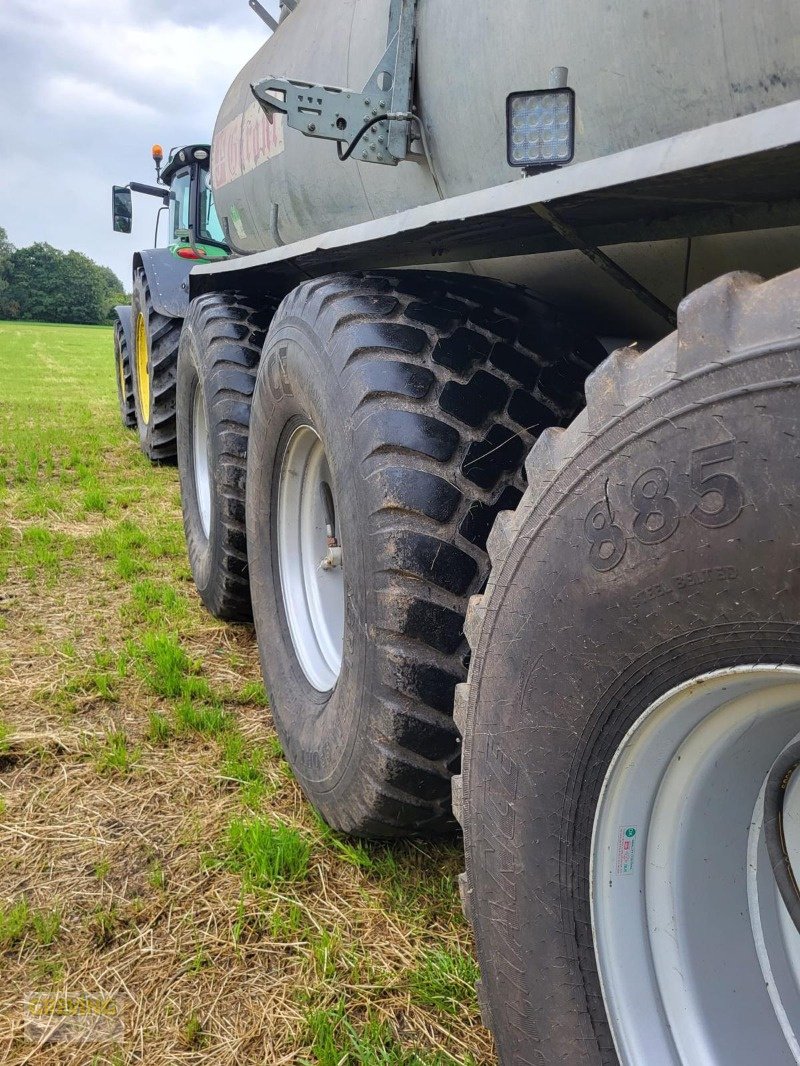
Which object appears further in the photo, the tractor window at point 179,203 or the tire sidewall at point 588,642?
the tractor window at point 179,203

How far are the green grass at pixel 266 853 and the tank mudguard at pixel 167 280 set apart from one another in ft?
13.7

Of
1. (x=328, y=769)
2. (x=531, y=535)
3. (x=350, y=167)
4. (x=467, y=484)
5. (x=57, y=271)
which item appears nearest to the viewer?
(x=531, y=535)

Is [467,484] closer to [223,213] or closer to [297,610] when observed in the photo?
[297,610]

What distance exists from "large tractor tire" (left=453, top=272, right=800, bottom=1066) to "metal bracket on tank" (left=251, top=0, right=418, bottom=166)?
94 centimetres

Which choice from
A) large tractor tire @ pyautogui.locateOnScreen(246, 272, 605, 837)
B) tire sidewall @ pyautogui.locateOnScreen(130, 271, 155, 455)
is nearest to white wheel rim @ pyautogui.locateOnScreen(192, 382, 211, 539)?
large tractor tire @ pyautogui.locateOnScreen(246, 272, 605, 837)

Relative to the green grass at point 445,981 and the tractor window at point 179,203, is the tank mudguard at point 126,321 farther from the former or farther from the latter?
the green grass at point 445,981

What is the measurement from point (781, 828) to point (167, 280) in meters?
5.75

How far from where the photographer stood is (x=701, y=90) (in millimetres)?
1110

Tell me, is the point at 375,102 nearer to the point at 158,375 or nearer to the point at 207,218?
the point at 158,375

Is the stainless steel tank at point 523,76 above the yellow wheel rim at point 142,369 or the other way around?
above

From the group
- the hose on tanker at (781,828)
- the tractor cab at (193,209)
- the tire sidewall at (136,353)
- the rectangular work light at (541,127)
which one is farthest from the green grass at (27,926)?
the tractor cab at (193,209)

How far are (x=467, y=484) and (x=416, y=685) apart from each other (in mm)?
370

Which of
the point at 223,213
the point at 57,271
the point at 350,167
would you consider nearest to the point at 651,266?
the point at 350,167

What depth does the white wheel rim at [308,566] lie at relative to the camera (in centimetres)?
230
